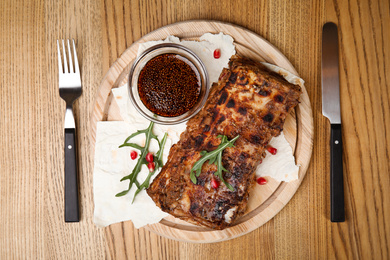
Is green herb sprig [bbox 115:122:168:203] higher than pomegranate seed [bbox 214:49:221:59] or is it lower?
lower

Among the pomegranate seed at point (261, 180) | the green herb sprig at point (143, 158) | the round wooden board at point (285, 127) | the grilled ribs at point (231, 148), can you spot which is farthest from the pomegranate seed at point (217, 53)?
the pomegranate seed at point (261, 180)

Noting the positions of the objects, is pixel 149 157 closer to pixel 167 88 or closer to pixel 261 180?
pixel 167 88

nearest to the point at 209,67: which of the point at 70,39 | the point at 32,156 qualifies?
the point at 70,39

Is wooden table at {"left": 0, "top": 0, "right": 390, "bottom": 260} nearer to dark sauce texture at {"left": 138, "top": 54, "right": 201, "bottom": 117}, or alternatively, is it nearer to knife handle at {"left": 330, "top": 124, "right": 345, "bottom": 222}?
knife handle at {"left": 330, "top": 124, "right": 345, "bottom": 222}

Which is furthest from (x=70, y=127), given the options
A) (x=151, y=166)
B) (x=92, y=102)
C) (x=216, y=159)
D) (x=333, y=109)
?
(x=333, y=109)

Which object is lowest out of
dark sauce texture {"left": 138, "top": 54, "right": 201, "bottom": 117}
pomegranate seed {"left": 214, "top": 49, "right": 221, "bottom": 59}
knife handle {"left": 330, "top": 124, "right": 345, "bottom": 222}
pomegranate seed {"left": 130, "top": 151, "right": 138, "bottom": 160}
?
knife handle {"left": 330, "top": 124, "right": 345, "bottom": 222}

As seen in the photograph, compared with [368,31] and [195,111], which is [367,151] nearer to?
[368,31]

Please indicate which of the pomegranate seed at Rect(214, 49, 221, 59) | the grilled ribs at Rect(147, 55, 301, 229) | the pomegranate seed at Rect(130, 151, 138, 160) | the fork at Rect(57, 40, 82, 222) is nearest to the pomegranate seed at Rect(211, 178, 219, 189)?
the grilled ribs at Rect(147, 55, 301, 229)
